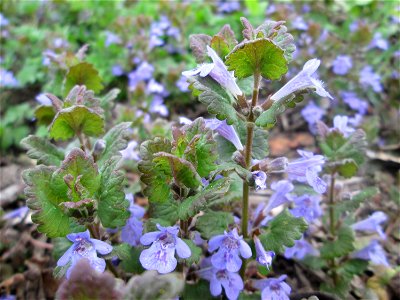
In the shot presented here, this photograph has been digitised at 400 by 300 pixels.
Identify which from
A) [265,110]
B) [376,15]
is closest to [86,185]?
[265,110]

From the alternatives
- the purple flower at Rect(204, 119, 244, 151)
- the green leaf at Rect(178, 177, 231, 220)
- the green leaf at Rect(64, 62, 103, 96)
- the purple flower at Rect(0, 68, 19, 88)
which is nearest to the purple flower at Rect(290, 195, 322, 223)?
the purple flower at Rect(204, 119, 244, 151)

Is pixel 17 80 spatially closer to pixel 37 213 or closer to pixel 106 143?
pixel 106 143

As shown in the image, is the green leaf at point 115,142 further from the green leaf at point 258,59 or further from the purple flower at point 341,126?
the purple flower at point 341,126

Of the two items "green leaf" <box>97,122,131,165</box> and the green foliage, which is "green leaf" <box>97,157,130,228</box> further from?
the green foliage

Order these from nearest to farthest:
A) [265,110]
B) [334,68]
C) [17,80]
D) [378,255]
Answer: [265,110], [378,255], [334,68], [17,80]

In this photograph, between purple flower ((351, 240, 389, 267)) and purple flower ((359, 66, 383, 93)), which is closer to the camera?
purple flower ((351, 240, 389, 267))

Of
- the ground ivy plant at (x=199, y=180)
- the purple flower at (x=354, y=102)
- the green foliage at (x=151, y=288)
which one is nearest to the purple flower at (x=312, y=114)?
the purple flower at (x=354, y=102)
